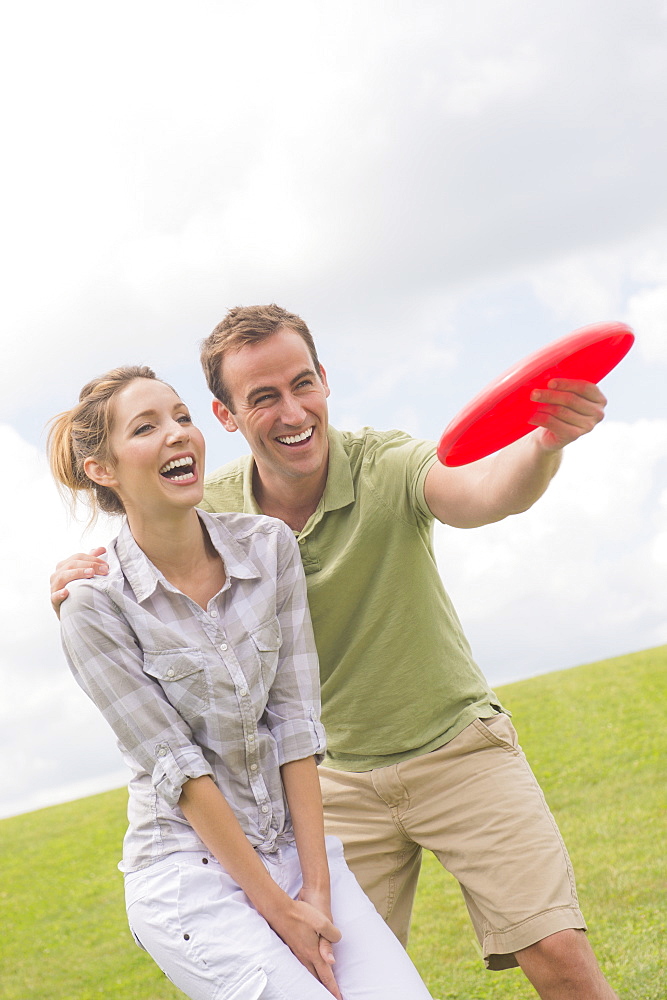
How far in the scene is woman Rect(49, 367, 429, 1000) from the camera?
2.82 m

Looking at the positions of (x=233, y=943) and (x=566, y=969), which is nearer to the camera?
(x=233, y=943)

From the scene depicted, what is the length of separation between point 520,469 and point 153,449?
1171mm

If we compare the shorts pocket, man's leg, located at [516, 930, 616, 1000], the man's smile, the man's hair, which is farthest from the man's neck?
man's leg, located at [516, 930, 616, 1000]

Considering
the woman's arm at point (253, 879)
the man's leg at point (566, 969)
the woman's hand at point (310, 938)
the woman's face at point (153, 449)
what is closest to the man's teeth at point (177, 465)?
the woman's face at point (153, 449)

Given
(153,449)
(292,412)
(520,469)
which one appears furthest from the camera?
(292,412)

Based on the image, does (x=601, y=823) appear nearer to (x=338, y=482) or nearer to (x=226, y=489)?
(x=226, y=489)

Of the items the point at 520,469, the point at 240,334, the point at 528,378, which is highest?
the point at 240,334

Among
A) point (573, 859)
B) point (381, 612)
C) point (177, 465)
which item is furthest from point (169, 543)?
point (573, 859)

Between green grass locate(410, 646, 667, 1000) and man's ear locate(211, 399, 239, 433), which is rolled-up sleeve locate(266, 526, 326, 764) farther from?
green grass locate(410, 646, 667, 1000)

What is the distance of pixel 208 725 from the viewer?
2975 mm

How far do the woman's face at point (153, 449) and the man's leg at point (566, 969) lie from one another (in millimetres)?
2070

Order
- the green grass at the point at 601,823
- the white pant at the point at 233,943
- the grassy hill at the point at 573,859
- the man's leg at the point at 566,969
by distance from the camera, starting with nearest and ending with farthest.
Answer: the white pant at the point at 233,943 < the man's leg at the point at 566,969 < the green grass at the point at 601,823 < the grassy hill at the point at 573,859

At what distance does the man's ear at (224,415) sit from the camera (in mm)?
4125

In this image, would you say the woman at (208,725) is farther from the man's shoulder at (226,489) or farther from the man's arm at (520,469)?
the man's shoulder at (226,489)
